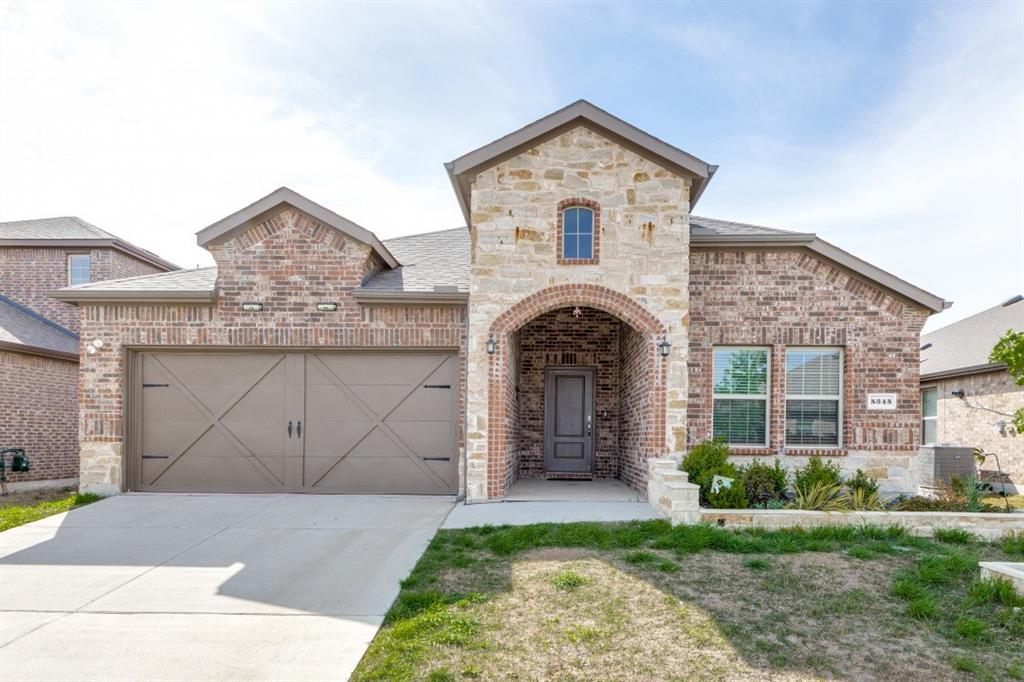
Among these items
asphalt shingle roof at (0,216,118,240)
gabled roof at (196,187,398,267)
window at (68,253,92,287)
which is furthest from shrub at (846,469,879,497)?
window at (68,253,92,287)

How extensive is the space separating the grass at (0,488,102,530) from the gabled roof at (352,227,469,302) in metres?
5.50

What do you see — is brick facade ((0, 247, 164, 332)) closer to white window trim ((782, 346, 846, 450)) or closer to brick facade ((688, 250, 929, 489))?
brick facade ((688, 250, 929, 489))

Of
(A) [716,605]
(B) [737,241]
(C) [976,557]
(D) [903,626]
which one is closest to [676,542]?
(A) [716,605]

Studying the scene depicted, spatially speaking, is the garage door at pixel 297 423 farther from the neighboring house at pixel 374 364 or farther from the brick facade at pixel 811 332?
the brick facade at pixel 811 332

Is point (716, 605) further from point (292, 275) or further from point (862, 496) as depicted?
point (292, 275)

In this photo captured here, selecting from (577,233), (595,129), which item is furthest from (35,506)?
(595,129)

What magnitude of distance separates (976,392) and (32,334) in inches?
907

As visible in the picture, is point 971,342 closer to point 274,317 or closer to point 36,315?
point 274,317

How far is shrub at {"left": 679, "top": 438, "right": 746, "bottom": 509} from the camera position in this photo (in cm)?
843

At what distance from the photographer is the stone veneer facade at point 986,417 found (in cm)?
1457

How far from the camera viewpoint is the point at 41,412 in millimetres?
14250

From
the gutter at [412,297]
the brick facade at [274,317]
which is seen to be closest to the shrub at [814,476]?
the brick facade at [274,317]

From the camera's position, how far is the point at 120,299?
10.9 m

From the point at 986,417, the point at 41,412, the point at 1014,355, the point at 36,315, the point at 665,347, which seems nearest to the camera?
the point at 1014,355
